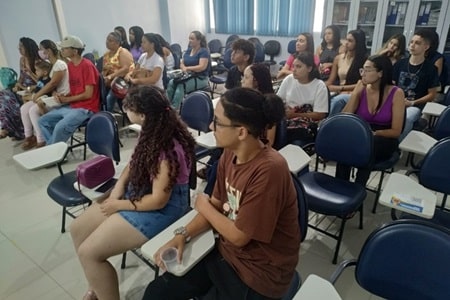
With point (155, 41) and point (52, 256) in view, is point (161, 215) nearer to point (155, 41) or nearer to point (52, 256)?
point (52, 256)

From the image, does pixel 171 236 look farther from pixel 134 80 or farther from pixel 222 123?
pixel 134 80

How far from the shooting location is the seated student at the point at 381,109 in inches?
87.6

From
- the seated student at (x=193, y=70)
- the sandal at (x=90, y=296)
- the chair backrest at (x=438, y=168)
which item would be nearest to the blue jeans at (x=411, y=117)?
the chair backrest at (x=438, y=168)

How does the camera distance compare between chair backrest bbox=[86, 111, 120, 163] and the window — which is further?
the window

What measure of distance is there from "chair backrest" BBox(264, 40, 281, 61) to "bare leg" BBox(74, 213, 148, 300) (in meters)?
5.50

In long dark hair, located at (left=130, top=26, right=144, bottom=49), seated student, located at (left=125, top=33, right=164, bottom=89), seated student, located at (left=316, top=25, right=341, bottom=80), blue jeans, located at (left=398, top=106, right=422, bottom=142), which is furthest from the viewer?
long dark hair, located at (left=130, top=26, right=144, bottom=49)

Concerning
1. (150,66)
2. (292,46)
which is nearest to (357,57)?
(150,66)

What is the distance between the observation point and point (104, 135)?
221 centimetres

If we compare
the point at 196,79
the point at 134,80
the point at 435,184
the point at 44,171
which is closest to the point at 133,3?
the point at 196,79

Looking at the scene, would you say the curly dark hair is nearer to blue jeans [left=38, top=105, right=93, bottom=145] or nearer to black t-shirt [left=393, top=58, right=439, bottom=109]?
blue jeans [left=38, top=105, right=93, bottom=145]

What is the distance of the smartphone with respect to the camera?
1814 mm

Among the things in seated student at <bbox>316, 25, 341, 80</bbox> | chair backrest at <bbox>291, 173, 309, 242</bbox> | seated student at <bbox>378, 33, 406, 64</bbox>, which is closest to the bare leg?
chair backrest at <bbox>291, 173, 309, 242</bbox>

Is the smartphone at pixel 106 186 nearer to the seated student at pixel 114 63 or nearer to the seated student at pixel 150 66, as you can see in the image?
the seated student at pixel 150 66

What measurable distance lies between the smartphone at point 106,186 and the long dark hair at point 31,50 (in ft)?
8.65
